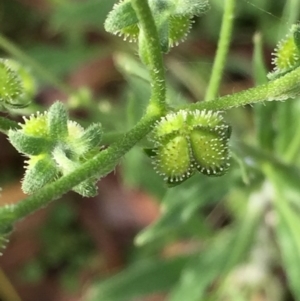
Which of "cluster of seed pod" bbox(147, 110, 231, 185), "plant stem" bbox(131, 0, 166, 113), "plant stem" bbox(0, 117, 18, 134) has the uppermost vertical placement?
"plant stem" bbox(131, 0, 166, 113)

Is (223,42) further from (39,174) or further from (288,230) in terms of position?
(288,230)

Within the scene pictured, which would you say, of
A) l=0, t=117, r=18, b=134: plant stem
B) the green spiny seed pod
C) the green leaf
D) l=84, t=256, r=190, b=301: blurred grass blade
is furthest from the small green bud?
l=84, t=256, r=190, b=301: blurred grass blade

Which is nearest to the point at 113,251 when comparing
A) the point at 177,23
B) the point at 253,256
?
the point at 253,256

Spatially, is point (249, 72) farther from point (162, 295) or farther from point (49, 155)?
point (49, 155)

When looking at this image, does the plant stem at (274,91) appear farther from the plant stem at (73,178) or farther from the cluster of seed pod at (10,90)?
A: the cluster of seed pod at (10,90)

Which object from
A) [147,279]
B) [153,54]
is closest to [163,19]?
[153,54]

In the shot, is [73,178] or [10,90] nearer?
[73,178]

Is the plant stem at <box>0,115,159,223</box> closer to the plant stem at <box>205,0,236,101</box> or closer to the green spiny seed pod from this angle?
the green spiny seed pod
